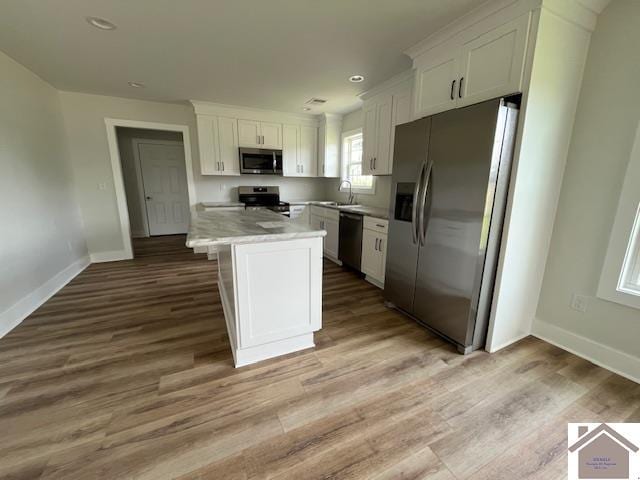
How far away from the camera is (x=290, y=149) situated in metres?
4.85

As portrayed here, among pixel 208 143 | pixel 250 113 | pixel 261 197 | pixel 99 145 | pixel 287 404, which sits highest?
pixel 250 113

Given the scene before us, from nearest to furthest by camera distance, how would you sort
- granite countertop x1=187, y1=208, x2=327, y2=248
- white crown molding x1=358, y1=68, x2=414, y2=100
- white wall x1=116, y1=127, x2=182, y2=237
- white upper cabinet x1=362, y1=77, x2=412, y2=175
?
granite countertop x1=187, y1=208, x2=327, y2=248 → white crown molding x1=358, y1=68, x2=414, y2=100 → white upper cabinet x1=362, y1=77, x2=412, y2=175 → white wall x1=116, y1=127, x2=182, y2=237

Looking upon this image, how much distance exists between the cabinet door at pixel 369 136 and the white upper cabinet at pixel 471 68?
3.50 ft

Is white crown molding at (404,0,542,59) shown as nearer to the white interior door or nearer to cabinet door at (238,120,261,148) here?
cabinet door at (238,120,261,148)

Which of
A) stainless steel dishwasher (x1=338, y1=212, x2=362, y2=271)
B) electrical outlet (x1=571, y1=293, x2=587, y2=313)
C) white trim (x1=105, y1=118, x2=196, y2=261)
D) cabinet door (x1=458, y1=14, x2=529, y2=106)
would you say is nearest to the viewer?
cabinet door (x1=458, y1=14, x2=529, y2=106)

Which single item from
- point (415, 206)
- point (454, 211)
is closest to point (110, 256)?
point (415, 206)

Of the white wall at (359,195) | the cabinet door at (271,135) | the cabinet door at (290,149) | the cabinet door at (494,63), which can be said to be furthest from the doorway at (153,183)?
the cabinet door at (494,63)

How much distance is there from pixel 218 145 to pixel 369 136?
2518 millimetres

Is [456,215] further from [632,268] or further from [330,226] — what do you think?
[330,226]

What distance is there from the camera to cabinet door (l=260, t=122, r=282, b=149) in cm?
461

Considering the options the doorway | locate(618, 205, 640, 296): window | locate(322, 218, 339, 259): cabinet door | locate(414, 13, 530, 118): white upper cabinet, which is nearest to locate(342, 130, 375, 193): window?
locate(322, 218, 339, 259): cabinet door

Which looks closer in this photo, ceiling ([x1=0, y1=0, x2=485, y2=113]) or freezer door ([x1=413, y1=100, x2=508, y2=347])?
→ freezer door ([x1=413, y1=100, x2=508, y2=347])

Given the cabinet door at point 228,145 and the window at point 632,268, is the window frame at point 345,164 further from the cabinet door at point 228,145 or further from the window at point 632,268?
the window at point 632,268

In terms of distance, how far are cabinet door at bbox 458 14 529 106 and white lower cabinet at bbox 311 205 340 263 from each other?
7.37ft
